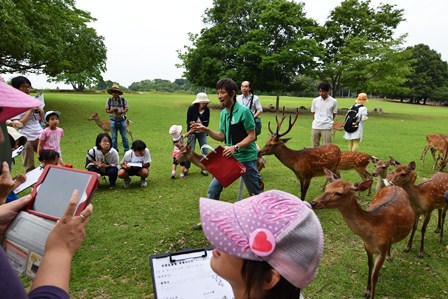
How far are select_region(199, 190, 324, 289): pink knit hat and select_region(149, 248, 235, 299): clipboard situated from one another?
1.00 m

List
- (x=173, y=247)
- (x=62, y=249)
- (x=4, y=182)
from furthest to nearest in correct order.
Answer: (x=173, y=247) → (x=4, y=182) → (x=62, y=249)

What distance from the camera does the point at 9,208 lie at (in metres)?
1.46

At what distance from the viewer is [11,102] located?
5.01 feet

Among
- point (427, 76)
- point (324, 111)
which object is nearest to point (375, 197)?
point (324, 111)

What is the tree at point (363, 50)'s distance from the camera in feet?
78.3

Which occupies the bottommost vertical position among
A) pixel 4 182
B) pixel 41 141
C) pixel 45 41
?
pixel 41 141

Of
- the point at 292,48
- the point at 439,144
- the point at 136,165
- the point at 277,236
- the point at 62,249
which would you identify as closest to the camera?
the point at 277,236

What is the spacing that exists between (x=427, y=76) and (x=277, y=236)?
191ft

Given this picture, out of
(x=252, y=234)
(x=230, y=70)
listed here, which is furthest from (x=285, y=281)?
(x=230, y=70)

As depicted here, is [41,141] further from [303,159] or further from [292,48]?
[292,48]

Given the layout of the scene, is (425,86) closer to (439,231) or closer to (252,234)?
(439,231)

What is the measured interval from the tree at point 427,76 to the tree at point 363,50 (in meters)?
25.3

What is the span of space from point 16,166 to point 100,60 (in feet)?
38.2

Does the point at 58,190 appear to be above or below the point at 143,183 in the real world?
above
